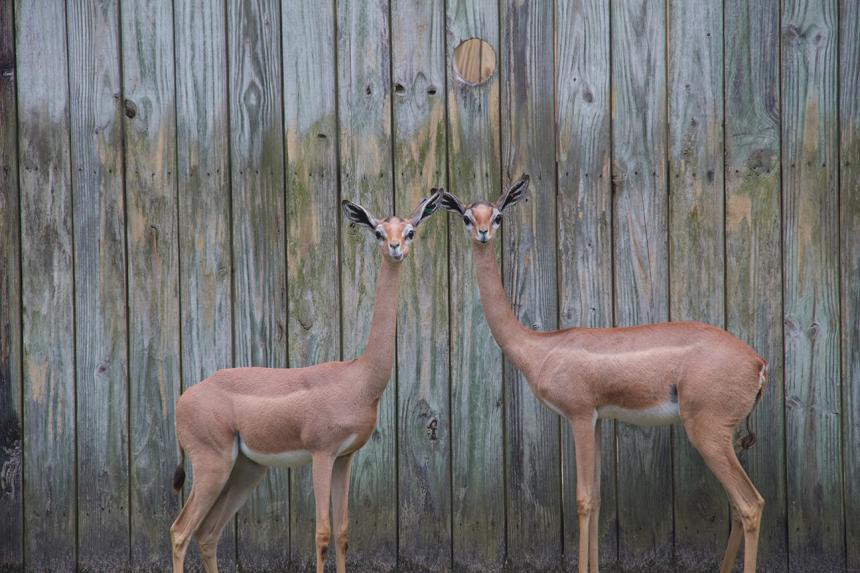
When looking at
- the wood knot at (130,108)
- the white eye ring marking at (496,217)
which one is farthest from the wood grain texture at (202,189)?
the white eye ring marking at (496,217)

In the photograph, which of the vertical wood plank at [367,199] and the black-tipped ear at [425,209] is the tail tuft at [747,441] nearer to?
the vertical wood plank at [367,199]

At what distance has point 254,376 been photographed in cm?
549

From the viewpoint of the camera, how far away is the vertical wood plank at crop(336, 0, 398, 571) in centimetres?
613

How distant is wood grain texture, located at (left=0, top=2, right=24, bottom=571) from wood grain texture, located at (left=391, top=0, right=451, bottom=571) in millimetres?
2041

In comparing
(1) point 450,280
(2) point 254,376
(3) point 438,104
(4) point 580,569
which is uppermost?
(3) point 438,104

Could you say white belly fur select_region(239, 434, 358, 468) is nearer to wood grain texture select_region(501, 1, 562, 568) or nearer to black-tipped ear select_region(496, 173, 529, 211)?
wood grain texture select_region(501, 1, 562, 568)

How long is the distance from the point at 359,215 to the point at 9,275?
2114 millimetres

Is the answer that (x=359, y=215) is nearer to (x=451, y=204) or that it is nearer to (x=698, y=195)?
(x=451, y=204)

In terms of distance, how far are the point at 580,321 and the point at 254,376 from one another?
5.76 feet

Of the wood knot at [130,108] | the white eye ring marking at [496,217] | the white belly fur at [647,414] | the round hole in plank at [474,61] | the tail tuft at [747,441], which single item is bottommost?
the tail tuft at [747,441]

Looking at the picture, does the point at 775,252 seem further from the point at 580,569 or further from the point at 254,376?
the point at 254,376

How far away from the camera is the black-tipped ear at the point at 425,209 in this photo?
5.38 meters

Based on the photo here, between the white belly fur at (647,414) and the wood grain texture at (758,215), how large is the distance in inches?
31.8

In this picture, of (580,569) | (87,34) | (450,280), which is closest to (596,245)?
(450,280)
